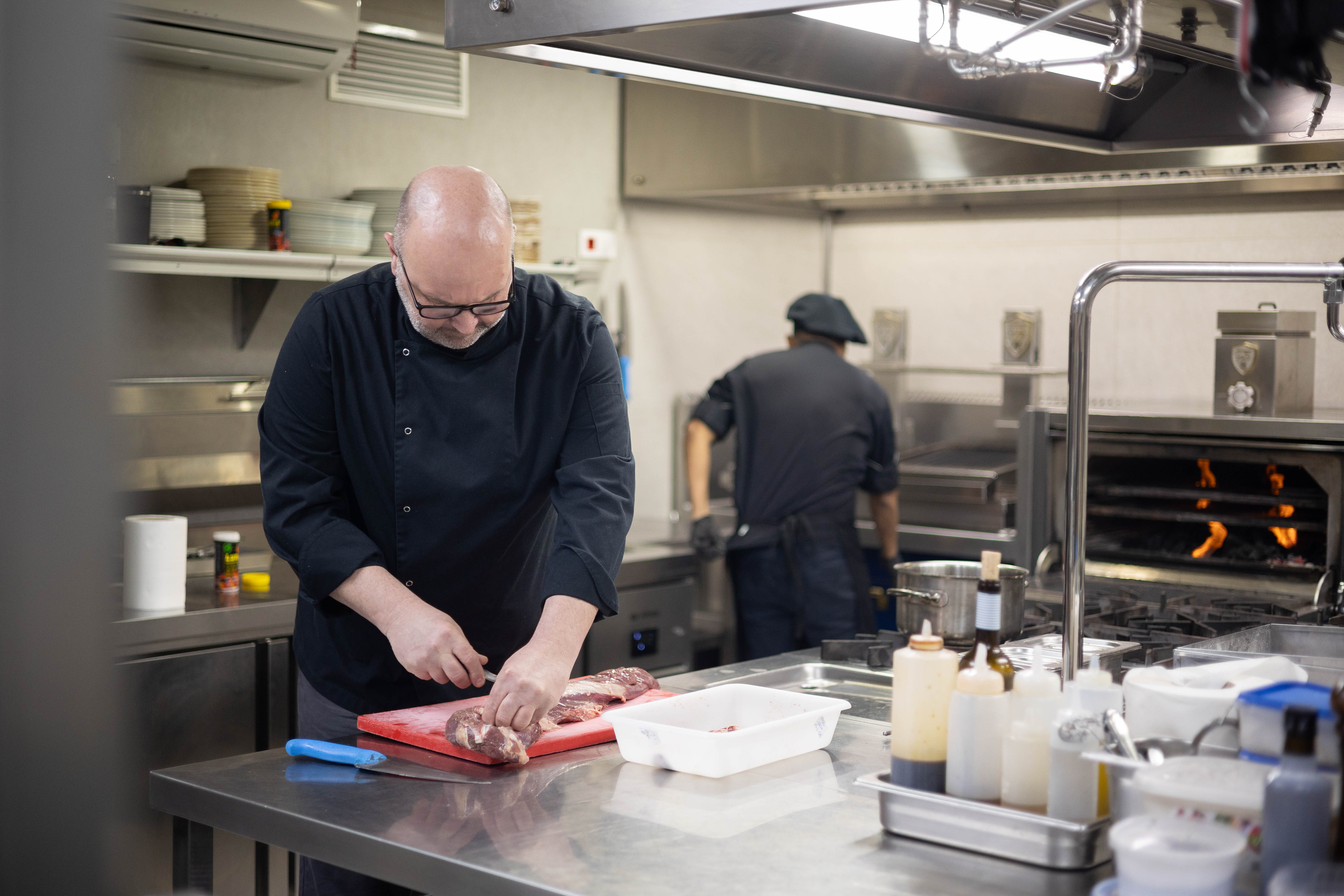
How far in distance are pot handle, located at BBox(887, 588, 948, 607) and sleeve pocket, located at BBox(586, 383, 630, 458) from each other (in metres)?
0.53

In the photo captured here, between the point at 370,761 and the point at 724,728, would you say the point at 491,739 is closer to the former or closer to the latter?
the point at 370,761

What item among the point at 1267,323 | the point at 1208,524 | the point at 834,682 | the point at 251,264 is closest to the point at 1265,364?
the point at 1267,323

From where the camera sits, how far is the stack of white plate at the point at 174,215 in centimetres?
333

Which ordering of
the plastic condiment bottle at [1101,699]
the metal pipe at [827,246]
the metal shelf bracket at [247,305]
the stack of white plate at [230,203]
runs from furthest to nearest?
the metal pipe at [827,246] → the metal shelf bracket at [247,305] → the stack of white plate at [230,203] → the plastic condiment bottle at [1101,699]

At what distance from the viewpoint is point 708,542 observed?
4328mm

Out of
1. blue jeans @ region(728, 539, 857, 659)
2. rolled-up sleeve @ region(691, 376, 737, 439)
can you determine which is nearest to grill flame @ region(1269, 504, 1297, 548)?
blue jeans @ region(728, 539, 857, 659)

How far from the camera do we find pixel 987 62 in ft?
4.96

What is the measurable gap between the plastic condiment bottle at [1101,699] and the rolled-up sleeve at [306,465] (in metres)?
1.06

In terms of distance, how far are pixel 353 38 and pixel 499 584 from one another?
2058 mm

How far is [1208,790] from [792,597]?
3182 millimetres

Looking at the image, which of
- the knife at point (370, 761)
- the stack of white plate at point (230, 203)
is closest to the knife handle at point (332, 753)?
the knife at point (370, 761)

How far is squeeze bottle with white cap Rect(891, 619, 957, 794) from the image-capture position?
A: 1.38 meters

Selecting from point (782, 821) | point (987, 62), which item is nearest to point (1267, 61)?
point (987, 62)

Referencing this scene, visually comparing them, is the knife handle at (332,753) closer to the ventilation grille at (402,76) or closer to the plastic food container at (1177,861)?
the plastic food container at (1177,861)
